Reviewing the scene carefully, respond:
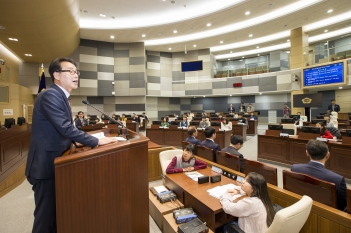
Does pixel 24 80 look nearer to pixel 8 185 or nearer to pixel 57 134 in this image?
pixel 8 185

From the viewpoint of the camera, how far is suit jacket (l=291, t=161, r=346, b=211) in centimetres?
189

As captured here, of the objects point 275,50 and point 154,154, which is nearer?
point 154,154

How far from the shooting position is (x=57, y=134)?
1.17m

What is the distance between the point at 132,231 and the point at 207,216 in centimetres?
88

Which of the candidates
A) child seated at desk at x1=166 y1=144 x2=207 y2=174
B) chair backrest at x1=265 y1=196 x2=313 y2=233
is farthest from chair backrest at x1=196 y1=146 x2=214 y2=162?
chair backrest at x1=265 y1=196 x2=313 y2=233

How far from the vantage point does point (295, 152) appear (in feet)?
14.9

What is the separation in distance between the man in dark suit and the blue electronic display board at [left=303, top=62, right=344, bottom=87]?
11.9 metres

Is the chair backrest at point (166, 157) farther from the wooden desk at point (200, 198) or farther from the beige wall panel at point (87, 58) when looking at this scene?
the beige wall panel at point (87, 58)

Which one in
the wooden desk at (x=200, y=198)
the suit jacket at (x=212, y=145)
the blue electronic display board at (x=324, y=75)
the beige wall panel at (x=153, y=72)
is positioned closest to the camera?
the wooden desk at (x=200, y=198)

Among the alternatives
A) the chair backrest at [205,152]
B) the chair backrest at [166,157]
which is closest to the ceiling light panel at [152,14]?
the chair backrest at [205,152]

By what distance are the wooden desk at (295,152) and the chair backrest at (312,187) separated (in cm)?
269

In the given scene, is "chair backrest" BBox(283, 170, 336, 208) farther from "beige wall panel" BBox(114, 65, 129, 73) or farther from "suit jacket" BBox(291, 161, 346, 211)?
"beige wall panel" BBox(114, 65, 129, 73)

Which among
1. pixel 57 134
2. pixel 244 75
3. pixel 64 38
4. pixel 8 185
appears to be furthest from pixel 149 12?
pixel 57 134

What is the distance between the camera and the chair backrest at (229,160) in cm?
283
